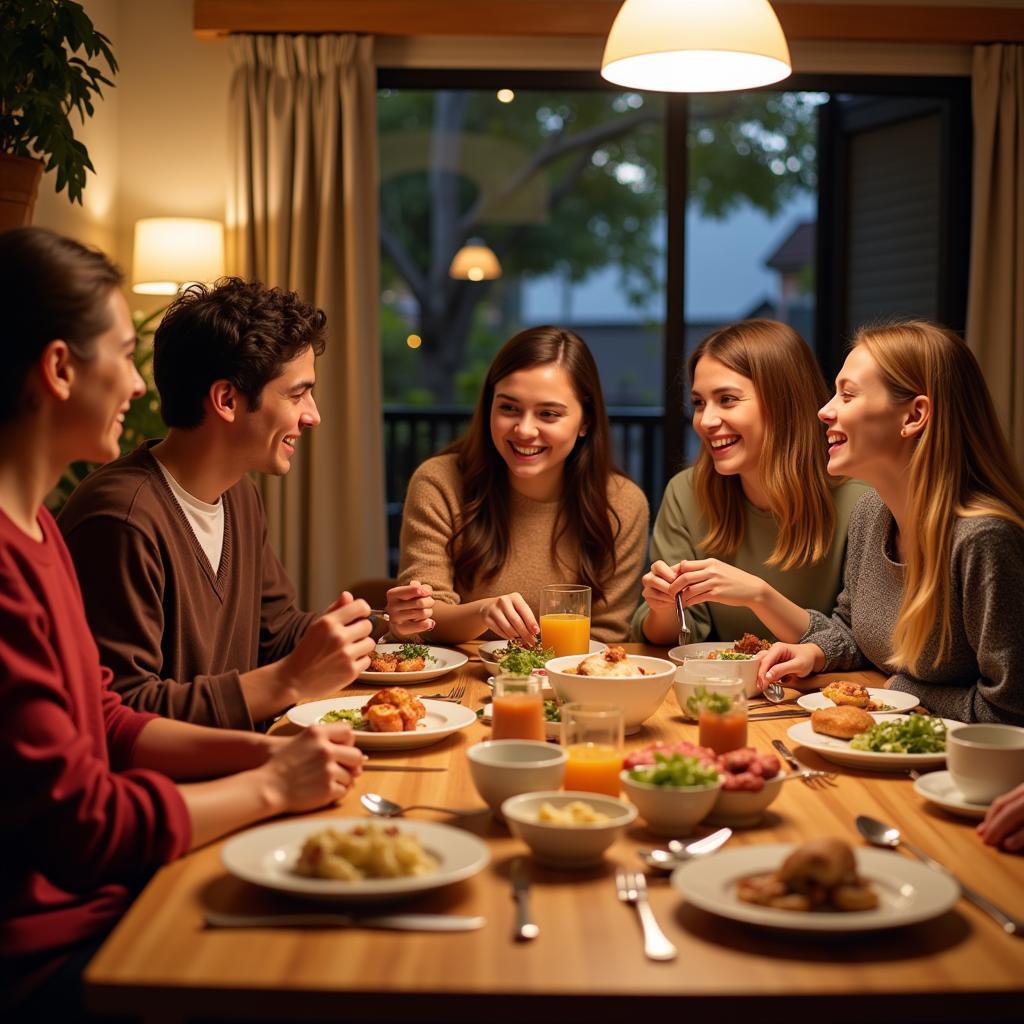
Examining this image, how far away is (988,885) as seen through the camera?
1278mm

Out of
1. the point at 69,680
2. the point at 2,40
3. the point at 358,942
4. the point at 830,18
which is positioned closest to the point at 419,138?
the point at 830,18

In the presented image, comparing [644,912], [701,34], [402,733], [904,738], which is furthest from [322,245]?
[644,912]

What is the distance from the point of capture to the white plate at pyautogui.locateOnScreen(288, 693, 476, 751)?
1747mm

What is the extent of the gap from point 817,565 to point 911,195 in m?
3.05

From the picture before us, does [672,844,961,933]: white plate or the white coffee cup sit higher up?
the white coffee cup

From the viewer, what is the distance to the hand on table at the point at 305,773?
4.75ft

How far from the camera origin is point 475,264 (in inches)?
243

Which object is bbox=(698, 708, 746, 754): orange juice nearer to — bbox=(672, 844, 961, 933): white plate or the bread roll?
the bread roll

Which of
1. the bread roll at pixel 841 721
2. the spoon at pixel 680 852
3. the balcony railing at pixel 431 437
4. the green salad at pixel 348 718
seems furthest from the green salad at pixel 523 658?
the balcony railing at pixel 431 437

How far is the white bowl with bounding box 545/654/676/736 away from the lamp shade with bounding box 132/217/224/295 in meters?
3.03

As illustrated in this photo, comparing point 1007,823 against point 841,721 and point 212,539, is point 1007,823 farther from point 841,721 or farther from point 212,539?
point 212,539

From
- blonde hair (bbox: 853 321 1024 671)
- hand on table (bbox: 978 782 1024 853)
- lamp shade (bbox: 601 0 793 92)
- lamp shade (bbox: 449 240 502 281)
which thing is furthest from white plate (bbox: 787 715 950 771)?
lamp shade (bbox: 449 240 502 281)

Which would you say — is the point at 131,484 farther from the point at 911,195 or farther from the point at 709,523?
the point at 911,195

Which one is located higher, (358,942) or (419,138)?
(419,138)
